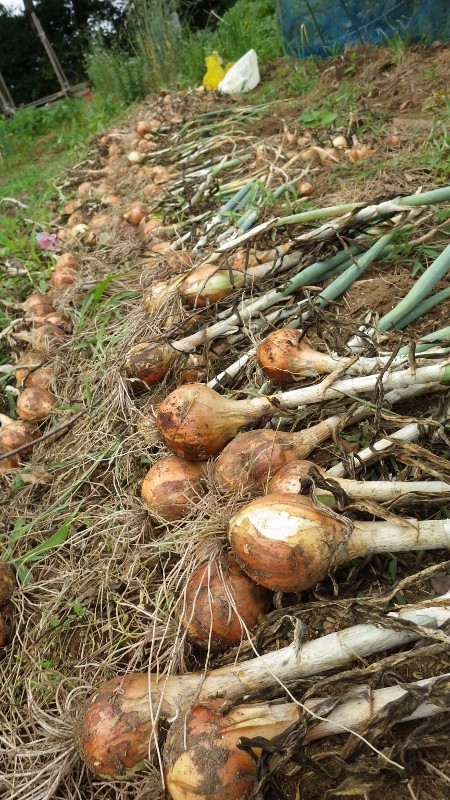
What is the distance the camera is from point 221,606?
4.55ft

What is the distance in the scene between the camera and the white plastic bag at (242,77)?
20.2 ft

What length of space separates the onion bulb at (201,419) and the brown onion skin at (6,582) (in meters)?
0.73

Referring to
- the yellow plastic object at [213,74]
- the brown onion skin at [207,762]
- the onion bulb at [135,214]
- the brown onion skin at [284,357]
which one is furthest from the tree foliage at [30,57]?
the brown onion skin at [207,762]

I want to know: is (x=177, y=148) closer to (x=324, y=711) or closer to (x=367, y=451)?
(x=367, y=451)

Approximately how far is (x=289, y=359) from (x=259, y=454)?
15.4 inches

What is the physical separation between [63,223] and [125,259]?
6.13ft

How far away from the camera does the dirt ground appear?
1195mm

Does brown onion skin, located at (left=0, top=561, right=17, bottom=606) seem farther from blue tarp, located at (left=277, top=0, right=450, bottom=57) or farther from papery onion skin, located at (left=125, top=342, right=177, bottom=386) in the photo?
blue tarp, located at (left=277, top=0, right=450, bottom=57)

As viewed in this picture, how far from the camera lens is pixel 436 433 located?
5.15 feet

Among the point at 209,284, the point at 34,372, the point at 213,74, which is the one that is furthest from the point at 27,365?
the point at 213,74

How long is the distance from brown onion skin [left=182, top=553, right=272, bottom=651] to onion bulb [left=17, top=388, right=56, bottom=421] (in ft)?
4.69

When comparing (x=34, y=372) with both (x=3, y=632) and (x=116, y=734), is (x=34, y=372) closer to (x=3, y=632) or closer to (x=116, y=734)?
(x=3, y=632)

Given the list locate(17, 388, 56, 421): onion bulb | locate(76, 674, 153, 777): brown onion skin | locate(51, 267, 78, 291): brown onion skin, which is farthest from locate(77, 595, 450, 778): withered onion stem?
locate(51, 267, 78, 291): brown onion skin

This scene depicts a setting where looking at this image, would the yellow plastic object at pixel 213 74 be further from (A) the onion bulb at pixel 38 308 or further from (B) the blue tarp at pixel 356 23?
(A) the onion bulb at pixel 38 308
